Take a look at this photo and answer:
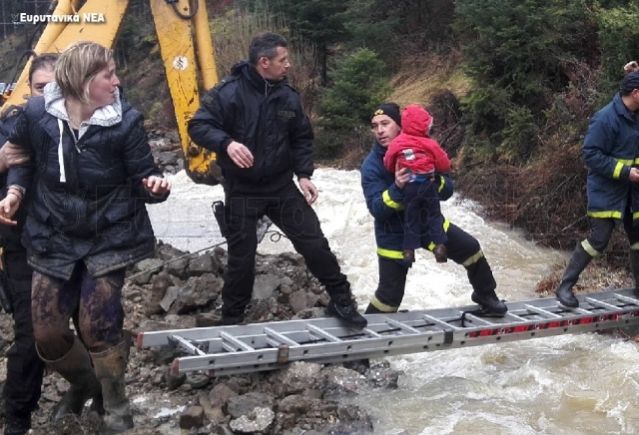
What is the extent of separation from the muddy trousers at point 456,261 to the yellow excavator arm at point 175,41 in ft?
10.8

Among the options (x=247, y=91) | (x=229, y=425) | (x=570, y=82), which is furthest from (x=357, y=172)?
(x=229, y=425)

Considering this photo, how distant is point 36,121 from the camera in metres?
4.30

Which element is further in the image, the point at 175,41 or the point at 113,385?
the point at 175,41

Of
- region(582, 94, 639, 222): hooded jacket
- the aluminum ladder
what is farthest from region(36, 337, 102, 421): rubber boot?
region(582, 94, 639, 222): hooded jacket

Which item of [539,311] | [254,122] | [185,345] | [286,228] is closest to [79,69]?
[254,122]

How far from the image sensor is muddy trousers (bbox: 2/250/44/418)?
15.3ft

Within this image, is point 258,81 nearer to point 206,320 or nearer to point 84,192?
point 84,192

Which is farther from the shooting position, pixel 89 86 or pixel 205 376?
pixel 205 376

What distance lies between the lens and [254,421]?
485cm

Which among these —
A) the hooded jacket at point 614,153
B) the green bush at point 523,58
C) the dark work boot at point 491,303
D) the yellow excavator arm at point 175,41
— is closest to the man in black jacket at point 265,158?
the dark work boot at point 491,303

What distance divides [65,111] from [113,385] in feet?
4.93

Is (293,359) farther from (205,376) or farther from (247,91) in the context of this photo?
(247,91)

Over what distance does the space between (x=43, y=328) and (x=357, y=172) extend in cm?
1146

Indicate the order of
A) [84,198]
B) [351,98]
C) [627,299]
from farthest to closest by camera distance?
[351,98], [627,299], [84,198]
